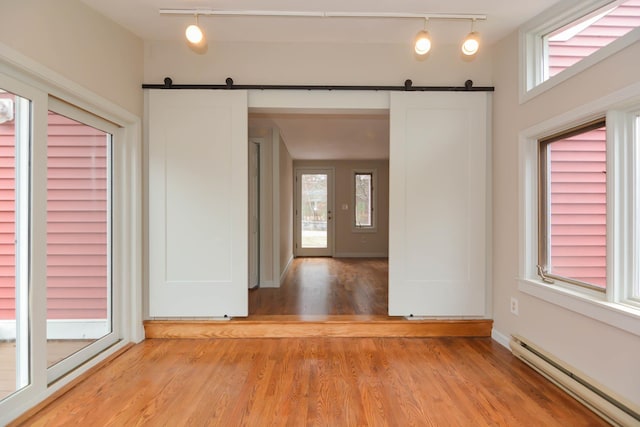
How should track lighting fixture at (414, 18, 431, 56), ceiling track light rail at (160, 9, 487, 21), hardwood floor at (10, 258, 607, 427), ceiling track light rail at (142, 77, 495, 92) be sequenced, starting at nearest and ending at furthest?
hardwood floor at (10, 258, 607, 427), track lighting fixture at (414, 18, 431, 56), ceiling track light rail at (160, 9, 487, 21), ceiling track light rail at (142, 77, 495, 92)

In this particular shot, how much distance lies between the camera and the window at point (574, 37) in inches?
73.4

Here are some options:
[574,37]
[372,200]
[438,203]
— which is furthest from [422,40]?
[372,200]

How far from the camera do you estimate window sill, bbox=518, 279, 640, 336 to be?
1745mm

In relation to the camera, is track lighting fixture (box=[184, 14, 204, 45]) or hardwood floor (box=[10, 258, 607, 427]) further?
track lighting fixture (box=[184, 14, 204, 45])

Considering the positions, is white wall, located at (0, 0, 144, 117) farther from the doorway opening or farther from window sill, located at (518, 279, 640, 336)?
window sill, located at (518, 279, 640, 336)

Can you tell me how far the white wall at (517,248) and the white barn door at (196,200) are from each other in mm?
2253

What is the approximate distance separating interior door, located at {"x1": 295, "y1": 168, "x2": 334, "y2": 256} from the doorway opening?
0.02 m

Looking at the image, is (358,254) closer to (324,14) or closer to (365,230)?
(365,230)

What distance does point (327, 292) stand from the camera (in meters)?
4.32

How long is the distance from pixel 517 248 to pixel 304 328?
1912 mm

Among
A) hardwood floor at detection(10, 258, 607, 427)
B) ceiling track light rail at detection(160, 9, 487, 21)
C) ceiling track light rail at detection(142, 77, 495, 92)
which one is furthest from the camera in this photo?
ceiling track light rail at detection(142, 77, 495, 92)

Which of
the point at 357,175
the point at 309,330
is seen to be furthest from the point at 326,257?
the point at 309,330

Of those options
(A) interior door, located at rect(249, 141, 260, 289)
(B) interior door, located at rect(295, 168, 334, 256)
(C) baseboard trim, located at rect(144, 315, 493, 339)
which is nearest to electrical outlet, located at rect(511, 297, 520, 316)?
(C) baseboard trim, located at rect(144, 315, 493, 339)

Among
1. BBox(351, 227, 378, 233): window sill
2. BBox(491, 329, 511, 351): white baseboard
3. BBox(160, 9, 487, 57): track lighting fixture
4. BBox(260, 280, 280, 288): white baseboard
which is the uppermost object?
BBox(160, 9, 487, 57): track lighting fixture
